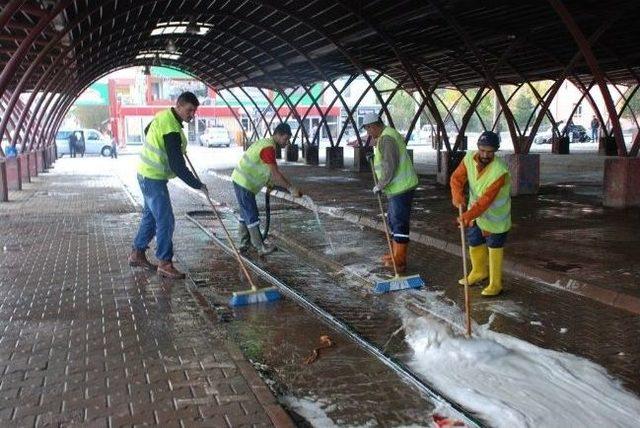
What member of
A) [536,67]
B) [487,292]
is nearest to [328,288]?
[487,292]

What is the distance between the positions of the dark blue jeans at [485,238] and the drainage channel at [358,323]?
50.3 inches

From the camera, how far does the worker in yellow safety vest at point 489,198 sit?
613 cm

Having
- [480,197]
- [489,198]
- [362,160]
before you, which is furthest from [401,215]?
[362,160]

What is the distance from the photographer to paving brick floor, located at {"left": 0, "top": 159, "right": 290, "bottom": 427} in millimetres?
3717

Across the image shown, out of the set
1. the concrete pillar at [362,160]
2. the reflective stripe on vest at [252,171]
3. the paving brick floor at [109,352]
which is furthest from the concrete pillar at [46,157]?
the reflective stripe on vest at [252,171]

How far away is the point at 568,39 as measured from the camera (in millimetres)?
18328

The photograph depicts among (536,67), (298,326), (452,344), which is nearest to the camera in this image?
(452,344)

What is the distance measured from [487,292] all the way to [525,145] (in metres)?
9.09

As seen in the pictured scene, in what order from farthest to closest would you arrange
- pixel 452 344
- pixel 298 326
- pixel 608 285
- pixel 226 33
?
pixel 226 33 → pixel 608 285 → pixel 298 326 → pixel 452 344

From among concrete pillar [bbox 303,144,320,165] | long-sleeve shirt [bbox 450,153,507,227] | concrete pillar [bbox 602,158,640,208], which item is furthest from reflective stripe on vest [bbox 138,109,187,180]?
concrete pillar [bbox 303,144,320,165]

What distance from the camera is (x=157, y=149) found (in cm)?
700

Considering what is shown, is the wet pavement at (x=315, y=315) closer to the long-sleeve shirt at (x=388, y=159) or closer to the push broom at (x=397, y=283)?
the push broom at (x=397, y=283)

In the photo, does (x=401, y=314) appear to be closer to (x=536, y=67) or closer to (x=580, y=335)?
(x=580, y=335)

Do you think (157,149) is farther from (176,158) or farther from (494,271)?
(494,271)
